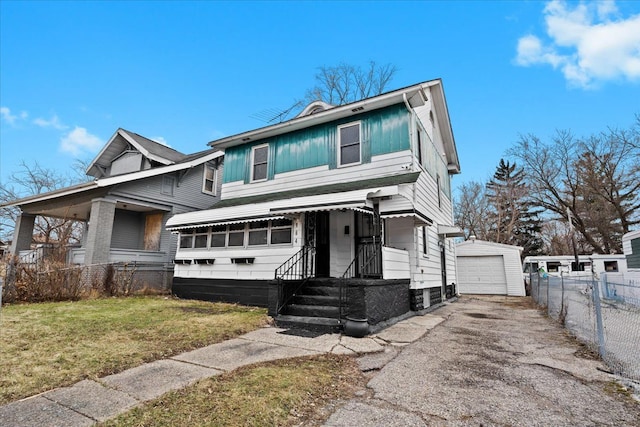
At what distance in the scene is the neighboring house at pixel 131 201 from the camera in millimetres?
12547

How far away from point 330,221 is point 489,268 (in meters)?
12.7

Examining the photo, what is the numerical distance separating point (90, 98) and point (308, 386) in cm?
2331

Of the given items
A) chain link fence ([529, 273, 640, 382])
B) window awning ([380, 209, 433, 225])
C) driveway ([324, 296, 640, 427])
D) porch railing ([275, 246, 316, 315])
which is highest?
window awning ([380, 209, 433, 225])

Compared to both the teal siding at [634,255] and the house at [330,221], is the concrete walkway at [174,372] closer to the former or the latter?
the house at [330,221]

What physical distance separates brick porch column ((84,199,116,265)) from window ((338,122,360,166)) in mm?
9626

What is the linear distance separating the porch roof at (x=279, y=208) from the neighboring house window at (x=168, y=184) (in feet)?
14.3

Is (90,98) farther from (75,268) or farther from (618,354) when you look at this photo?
(618,354)

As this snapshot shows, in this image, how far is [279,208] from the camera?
27.0 feet

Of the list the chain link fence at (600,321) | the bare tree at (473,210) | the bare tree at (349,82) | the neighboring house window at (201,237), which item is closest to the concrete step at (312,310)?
the chain link fence at (600,321)

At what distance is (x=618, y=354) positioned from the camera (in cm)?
452

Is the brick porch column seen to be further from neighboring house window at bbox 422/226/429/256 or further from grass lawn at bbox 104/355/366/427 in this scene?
neighboring house window at bbox 422/226/429/256

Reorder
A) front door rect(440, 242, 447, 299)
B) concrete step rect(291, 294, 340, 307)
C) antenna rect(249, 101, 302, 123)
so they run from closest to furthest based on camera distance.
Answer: concrete step rect(291, 294, 340, 307), front door rect(440, 242, 447, 299), antenna rect(249, 101, 302, 123)

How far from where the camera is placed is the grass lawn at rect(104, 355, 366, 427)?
2.67m

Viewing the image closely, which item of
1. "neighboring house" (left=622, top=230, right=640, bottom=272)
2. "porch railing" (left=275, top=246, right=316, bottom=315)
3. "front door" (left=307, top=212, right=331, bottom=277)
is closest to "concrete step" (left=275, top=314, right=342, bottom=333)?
"porch railing" (left=275, top=246, right=316, bottom=315)
